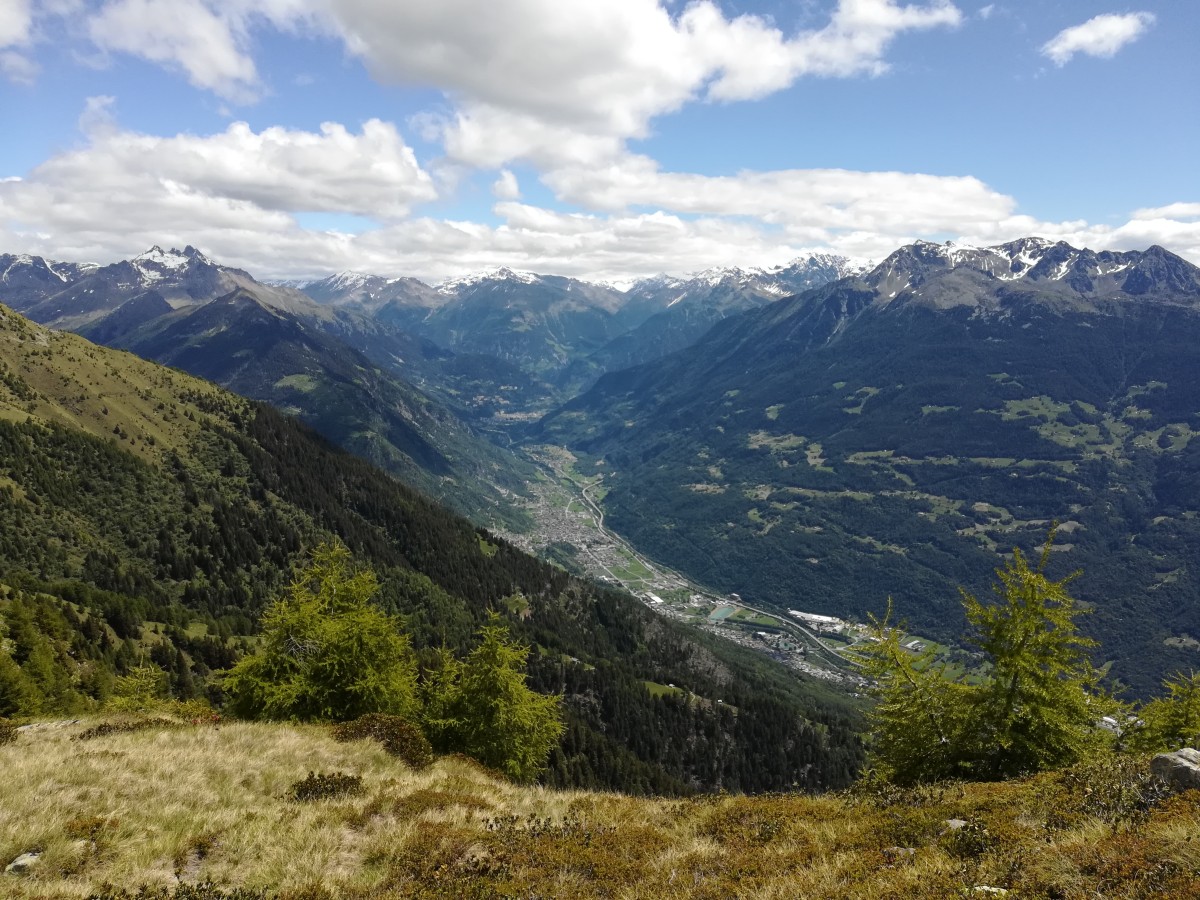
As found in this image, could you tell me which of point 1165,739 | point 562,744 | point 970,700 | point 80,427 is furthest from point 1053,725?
point 80,427

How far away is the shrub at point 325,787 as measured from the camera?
19.6 meters

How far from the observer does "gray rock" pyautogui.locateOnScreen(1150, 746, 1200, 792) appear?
15.4m

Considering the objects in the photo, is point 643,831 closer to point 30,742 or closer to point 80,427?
point 30,742

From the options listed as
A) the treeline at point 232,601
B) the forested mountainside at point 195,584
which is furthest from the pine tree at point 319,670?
the treeline at point 232,601

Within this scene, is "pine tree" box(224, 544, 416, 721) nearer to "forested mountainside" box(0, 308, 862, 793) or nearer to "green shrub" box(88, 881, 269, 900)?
"green shrub" box(88, 881, 269, 900)

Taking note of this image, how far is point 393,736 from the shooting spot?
26938mm

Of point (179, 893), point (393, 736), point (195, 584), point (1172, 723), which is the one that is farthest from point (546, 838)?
point (195, 584)

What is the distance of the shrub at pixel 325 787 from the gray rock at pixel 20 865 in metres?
6.81

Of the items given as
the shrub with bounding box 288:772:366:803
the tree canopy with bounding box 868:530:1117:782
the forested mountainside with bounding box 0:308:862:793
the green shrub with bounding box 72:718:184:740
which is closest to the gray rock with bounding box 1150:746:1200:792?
the tree canopy with bounding box 868:530:1117:782

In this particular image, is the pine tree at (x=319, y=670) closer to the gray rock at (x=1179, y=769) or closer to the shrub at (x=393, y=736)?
the shrub at (x=393, y=736)

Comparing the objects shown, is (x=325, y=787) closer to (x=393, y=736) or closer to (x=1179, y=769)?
(x=393, y=736)

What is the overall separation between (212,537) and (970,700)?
566ft

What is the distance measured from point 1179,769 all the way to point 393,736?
1082 inches

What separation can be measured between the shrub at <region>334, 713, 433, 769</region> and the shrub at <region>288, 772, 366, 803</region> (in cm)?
414
